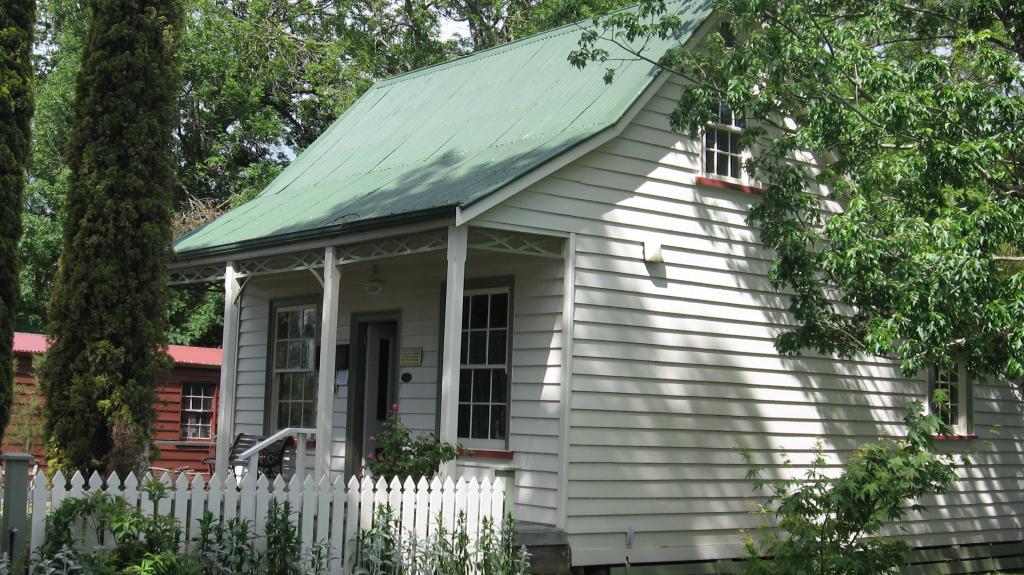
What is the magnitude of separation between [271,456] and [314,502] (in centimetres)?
544

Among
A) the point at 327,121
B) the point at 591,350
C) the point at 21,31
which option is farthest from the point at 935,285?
the point at 327,121

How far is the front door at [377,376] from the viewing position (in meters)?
13.8

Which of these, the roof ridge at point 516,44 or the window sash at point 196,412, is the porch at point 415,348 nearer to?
the roof ridge at point 516,44

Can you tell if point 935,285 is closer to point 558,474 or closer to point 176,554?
point 558,474

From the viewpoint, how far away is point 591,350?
11031mm

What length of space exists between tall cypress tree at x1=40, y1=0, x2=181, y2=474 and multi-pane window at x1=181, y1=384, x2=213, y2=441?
12.5m

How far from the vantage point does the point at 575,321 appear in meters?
11.0

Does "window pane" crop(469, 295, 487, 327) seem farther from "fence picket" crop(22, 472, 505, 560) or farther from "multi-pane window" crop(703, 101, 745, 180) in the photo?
"multi-pane window" crop(703, 101, 745, 180)

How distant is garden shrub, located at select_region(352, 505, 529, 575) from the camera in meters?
9.20

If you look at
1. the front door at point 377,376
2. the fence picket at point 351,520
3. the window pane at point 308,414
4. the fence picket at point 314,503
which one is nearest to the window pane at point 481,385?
the fence picket at point 314,503

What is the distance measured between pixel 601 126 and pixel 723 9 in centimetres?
198

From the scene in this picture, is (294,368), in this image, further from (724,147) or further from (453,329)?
(724,147)

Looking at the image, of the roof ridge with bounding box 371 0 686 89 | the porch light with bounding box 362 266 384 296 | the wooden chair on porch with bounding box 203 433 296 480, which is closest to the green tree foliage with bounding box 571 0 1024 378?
the roof ridge with bounding box 371 0 686 89

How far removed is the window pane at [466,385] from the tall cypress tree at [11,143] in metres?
4.55
